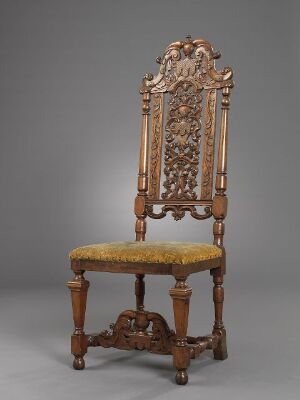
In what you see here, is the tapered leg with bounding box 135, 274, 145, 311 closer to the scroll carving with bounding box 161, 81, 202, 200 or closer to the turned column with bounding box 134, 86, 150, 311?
the turned column with bounding box 134, 86, 150, 311

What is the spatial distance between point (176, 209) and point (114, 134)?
2.71 metres

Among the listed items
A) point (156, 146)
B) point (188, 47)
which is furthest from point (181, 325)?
point (188, 47)

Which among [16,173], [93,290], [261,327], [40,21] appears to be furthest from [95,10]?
[261,327]

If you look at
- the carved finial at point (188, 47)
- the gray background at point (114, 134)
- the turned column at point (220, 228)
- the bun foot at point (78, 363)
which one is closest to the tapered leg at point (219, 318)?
the turned column at point (220, 228)

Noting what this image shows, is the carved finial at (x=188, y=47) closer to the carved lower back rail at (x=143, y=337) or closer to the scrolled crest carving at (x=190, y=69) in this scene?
the scrolled crest carving at (x=190, y=69)

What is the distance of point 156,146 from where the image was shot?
423 centimetres

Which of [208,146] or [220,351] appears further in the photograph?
[208,146]

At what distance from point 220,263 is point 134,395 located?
94 cm

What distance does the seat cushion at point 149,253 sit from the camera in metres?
3.41

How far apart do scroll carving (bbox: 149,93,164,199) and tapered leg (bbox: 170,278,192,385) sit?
0.91 meters

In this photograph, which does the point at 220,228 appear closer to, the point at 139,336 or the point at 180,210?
the point at 180,210

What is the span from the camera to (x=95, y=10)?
273 inches

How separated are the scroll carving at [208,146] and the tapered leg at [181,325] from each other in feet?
2.61

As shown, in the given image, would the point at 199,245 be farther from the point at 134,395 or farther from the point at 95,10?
the point at 95,10
